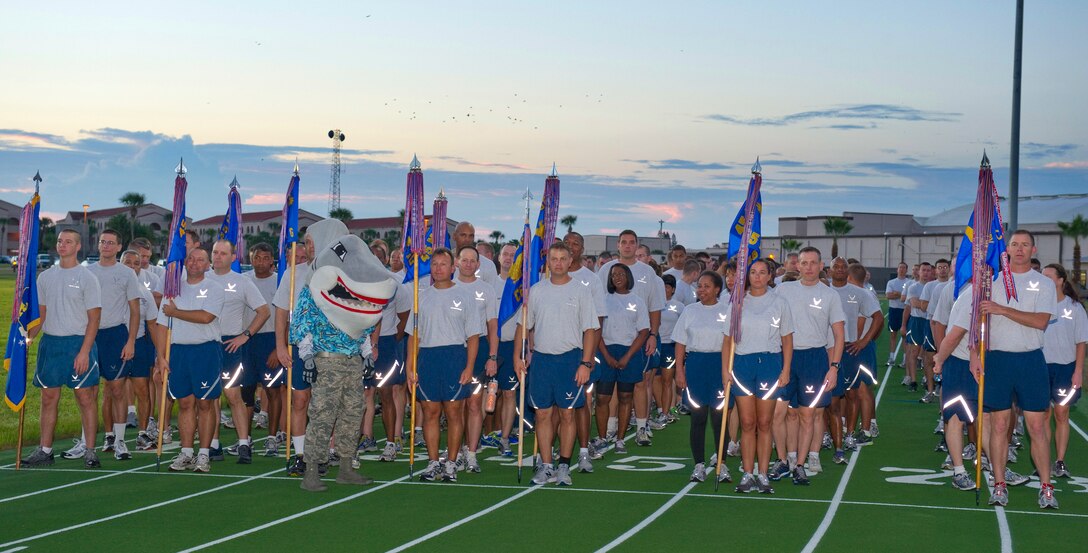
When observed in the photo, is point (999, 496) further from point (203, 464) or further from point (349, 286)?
point (203, 464)

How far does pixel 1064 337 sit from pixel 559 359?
14.7ft

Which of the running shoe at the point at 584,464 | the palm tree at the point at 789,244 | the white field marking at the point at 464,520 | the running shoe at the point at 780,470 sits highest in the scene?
the palm tree at the point at 789,244

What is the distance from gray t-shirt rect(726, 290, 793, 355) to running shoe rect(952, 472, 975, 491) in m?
1.90

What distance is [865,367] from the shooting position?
39.1 feet

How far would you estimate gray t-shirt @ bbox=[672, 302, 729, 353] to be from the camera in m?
9.97

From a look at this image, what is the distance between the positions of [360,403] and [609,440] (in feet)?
11.6

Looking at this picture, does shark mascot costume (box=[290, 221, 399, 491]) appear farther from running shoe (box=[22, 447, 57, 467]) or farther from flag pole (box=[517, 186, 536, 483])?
running shoe (box=[22, 447, 57, 467])

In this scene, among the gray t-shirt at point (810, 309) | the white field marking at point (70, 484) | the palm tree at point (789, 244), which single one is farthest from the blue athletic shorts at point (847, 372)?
the palm tree at point (789, 244)

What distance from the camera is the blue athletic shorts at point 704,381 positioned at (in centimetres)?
982

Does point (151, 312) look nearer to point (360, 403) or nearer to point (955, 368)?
point (360, 403)

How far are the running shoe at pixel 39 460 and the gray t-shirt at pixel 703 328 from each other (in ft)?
19.3

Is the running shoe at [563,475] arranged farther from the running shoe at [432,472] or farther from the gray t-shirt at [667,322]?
the gray t-shirt at [667,322]

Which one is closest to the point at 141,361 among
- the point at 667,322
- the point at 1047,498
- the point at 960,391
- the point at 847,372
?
the point at 667,322

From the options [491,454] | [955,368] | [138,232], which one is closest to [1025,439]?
[955,368]
